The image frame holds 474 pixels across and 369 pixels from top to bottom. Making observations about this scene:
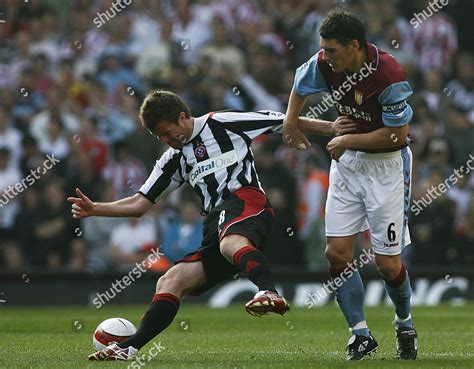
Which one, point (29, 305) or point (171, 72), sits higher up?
point (171, 72)

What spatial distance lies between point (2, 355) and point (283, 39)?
36.0 ft

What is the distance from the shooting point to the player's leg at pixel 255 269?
6758 millimetres

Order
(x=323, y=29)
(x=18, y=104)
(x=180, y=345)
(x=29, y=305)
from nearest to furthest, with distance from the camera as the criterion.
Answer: (x=323, y=29)
(x=180, y=345)
(x=29, y=305)
(x=18, y=104)

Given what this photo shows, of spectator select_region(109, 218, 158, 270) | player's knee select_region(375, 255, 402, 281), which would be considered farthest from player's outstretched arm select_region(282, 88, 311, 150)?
spectator select_region(109, 218, 158, 270)

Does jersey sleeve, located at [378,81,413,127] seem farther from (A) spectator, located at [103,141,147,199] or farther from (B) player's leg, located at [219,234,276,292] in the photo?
(A) spectator, located at [103,141,147,199]

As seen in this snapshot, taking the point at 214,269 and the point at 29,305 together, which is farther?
the point at 29,305

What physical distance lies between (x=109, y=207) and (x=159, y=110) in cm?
89

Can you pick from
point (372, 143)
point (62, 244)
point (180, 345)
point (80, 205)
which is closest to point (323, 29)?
point (372, 143)

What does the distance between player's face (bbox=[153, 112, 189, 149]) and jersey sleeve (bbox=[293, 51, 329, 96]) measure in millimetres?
887

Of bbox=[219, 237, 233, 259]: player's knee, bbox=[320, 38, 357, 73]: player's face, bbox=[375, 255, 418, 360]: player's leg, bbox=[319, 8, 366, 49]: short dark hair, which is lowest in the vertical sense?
bbox=[375, 255, 418, 360]: player's leg

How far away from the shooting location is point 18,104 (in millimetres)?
17578

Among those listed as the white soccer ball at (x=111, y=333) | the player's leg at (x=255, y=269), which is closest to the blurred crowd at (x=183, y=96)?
the white soccer ball at (x=111, y=333)

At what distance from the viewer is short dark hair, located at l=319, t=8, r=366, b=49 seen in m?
7.50

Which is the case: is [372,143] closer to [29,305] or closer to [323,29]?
[323,29]
